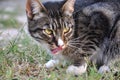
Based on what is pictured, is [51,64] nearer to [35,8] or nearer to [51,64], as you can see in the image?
[51,64]

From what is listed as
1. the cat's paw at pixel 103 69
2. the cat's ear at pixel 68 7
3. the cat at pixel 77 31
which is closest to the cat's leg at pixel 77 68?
the cat at pixel 77 31

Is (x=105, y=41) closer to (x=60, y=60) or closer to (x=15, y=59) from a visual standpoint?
(x=60, y=60)

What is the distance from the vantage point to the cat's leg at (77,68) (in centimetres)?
550

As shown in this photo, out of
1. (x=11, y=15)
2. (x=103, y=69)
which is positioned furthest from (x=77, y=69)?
(x=11, y=15)

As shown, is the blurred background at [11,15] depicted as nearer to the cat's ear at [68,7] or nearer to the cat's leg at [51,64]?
the cat's leg at [51,64]

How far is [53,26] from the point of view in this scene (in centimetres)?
543

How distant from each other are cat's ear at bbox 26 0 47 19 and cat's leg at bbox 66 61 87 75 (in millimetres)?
749

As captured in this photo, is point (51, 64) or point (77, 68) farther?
point (51, 64)

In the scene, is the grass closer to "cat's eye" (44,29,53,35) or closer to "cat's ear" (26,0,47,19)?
"cat's ear" (26,0,47,19)

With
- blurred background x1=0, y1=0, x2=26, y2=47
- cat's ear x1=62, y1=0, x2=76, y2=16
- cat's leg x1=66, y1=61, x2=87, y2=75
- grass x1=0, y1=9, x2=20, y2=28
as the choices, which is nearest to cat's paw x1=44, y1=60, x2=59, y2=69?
cat's leg x1=66, y1=61, x2=87, y2=75

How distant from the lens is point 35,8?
18.0ft

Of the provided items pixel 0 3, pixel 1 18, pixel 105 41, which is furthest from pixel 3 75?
pixel 0 3

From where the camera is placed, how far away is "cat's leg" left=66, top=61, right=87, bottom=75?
5498 millimetres

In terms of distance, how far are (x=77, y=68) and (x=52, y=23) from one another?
0.64m
